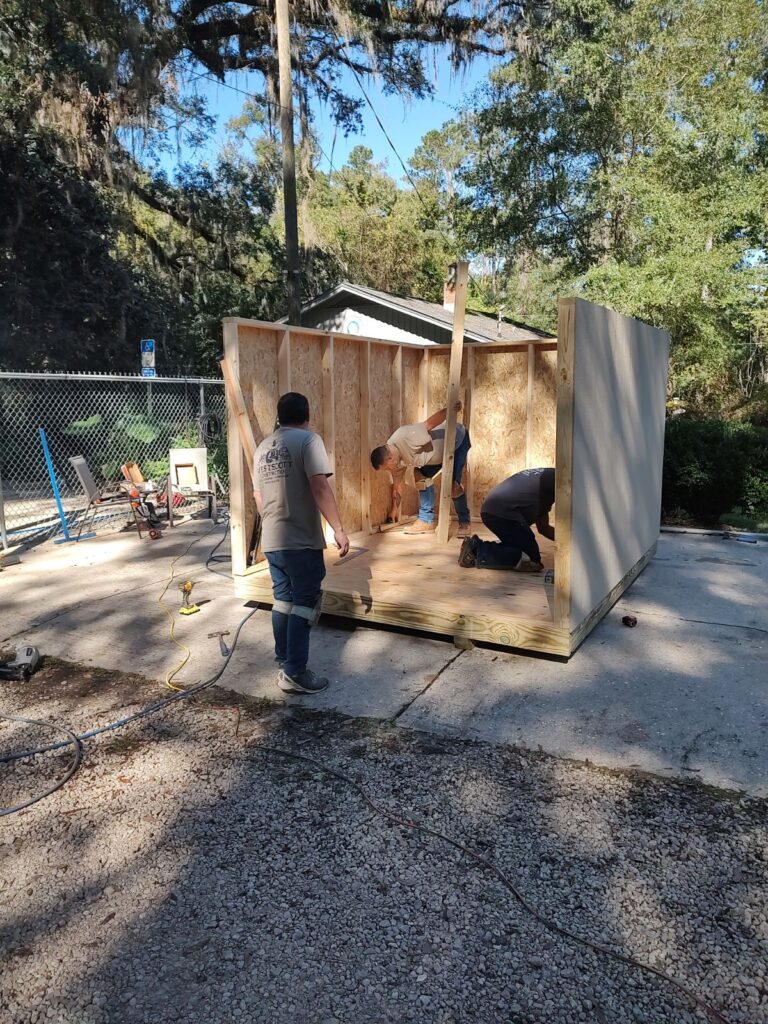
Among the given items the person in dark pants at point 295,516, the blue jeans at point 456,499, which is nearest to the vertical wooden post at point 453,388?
the blue jeans at point 456,499

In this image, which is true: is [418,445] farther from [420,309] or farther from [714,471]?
[420,309]

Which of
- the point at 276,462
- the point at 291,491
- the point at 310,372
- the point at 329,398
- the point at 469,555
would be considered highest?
the point at 310,372

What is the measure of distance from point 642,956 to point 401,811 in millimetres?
1108

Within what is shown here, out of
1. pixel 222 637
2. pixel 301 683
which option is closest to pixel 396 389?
pixel 222 637

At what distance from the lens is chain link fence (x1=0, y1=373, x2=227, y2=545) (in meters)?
12.2

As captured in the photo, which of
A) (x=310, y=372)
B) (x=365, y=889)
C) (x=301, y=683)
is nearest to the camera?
(x=365, y=889)

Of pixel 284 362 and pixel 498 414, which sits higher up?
pixel 284 362

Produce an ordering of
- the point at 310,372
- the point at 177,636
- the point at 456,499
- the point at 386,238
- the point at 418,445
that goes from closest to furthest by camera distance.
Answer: the point at 177,636, the point at 310,372, the point at 418,445, the point at 456,499, the point at 386,238

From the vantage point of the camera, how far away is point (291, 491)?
13.2 ft

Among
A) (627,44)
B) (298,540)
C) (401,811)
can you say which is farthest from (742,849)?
(627,44)

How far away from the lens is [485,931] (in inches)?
91.0

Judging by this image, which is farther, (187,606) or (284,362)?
(284,362)

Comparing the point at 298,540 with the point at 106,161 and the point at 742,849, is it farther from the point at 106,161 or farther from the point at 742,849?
the point at 106,161

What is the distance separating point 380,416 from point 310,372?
1324 mm
